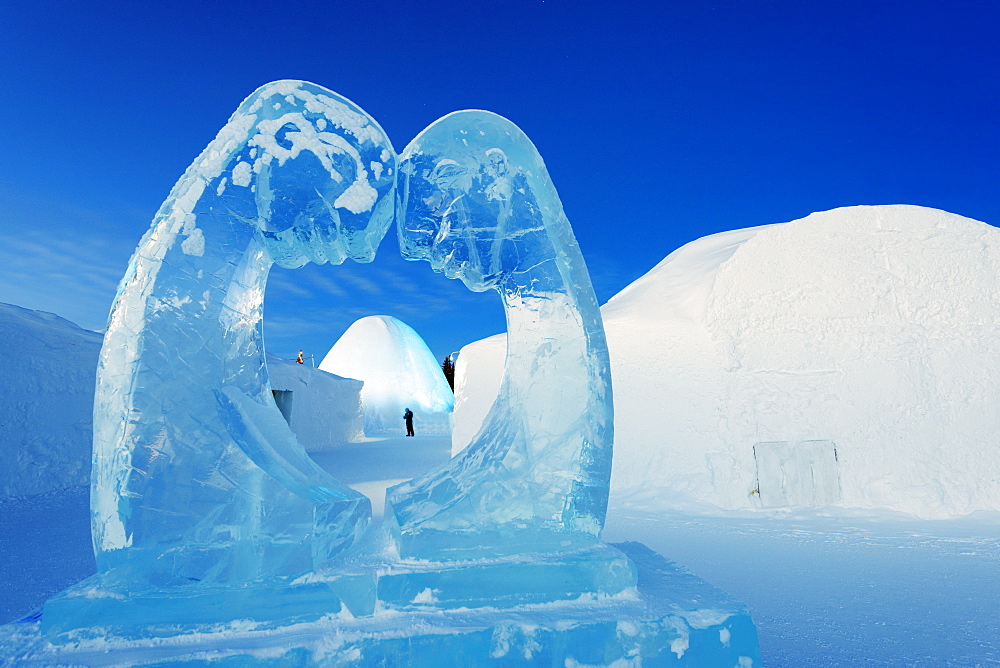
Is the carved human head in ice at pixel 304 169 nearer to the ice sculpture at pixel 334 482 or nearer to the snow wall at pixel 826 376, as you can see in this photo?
the ice sculpture at pixel 334 482

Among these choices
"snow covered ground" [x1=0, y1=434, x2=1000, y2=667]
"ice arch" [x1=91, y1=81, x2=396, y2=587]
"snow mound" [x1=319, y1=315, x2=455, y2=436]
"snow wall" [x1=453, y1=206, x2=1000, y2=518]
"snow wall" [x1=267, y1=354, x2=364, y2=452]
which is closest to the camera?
"ice arch" [x1=91, y1=81, x2=396, y2=587]

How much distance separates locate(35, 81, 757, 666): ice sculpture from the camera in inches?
58.7

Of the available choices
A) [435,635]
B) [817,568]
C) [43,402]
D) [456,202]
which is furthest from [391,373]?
[435,635]

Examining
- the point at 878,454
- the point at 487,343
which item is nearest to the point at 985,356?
the point at 878,454

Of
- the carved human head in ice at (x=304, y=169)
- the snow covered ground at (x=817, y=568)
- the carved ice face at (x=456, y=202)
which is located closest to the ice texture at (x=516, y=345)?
the carved ice face at (x=456, y=202)

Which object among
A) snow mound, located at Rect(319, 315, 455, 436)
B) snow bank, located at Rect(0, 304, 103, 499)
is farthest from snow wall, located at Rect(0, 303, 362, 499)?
snow mound, located at Rect(319, 315, 455, 436)

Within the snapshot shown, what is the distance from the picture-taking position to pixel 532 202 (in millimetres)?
2090

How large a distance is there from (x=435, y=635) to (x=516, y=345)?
1.01 m

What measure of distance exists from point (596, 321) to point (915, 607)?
2271 mm

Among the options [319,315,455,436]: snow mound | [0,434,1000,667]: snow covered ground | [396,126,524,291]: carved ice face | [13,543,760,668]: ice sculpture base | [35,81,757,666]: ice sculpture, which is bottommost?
[0,434,1000,667]: snow covered ground

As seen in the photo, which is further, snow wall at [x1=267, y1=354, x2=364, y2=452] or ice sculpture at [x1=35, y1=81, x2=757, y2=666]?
snow wall at [x1=267, y1=354, x2=364, y2=452]

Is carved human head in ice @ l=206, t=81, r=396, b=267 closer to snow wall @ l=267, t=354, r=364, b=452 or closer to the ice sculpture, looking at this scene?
the ice sculpture

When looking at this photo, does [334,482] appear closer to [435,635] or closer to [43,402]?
[435,635]

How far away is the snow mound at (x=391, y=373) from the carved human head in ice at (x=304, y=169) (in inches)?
721
